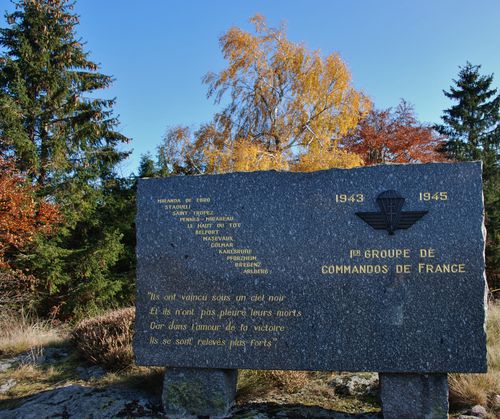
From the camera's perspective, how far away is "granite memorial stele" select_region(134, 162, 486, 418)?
3994 mm

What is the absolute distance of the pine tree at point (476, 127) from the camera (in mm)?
21891

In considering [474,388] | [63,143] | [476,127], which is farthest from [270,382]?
[476,127]

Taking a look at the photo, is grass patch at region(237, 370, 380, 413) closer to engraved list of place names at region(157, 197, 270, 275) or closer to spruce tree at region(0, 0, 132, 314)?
engraved list of place names at region(157, 197, 270, 275)

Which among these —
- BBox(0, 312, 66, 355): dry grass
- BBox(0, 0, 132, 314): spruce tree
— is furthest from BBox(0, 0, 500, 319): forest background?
BBox(0, 312, 66, 355): dry grass

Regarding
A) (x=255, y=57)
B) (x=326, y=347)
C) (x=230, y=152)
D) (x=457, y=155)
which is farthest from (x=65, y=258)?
(x=457, y=155)

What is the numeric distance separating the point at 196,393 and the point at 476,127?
77.5 ft

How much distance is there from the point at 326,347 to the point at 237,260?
A: 3.74ft

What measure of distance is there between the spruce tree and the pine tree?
16.2 m

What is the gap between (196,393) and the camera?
4340mm

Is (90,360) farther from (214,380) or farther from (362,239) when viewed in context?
(362,239)

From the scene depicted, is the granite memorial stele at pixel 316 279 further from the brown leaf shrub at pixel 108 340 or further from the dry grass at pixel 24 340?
the dry grass at pixel 24 340

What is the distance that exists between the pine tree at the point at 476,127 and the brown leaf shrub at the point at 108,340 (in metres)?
18.8

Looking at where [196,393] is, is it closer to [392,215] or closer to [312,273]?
[312,273]

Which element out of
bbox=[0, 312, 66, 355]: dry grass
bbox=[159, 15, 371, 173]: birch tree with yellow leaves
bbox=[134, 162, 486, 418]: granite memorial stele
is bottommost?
bbox=[0, 312, 66, 355]: dry grass
